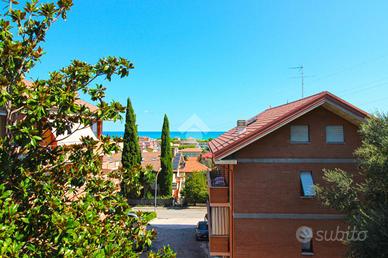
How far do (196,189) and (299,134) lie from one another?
27550 millimetres

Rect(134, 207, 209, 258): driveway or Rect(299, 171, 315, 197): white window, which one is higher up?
Rect(299, 171, 315, 197): white window

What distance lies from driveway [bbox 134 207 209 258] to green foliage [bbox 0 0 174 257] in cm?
1820

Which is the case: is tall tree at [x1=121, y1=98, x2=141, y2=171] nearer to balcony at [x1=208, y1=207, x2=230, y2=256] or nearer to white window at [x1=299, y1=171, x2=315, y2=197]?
balcony at [x1=208, y1=207, x2=230, y2=256]

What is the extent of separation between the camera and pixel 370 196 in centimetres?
983

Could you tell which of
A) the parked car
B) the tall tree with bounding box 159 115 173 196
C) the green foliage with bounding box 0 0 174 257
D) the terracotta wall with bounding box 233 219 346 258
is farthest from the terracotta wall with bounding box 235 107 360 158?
the tall tree with bounding box 159 115 173 196

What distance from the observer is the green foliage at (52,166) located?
4117mm

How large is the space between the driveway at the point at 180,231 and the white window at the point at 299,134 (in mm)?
12924

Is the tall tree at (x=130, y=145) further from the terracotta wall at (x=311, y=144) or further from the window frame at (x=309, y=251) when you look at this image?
the window frame at (x=309, y=251)

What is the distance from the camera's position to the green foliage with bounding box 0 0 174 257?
4117mm

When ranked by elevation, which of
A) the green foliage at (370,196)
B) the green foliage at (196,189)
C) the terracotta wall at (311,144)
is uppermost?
the terracotta wall at (311,144)

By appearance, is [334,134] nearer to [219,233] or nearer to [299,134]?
[299,134]

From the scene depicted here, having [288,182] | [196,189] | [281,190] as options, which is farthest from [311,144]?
[196,189]

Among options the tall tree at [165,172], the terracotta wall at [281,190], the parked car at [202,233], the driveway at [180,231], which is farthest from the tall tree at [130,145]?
the terracotta wall at [281,190]

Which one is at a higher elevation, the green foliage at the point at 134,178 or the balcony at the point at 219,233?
the green foliage at the point at 134,178
